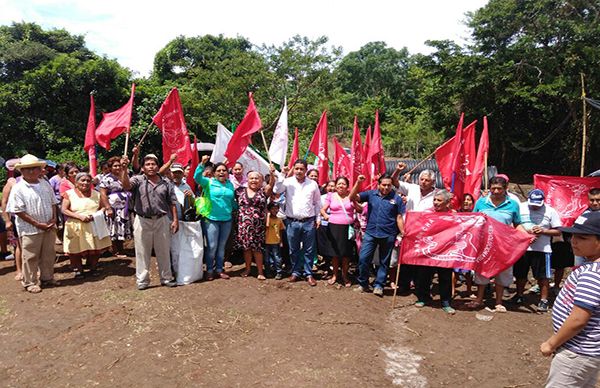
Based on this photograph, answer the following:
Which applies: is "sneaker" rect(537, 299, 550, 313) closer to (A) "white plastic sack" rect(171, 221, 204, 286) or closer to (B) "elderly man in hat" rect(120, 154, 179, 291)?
(A) "white plastic sack" rect(171, 221, 204, 286)

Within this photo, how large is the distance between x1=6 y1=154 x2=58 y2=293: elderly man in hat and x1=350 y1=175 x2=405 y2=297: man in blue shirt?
4101mm

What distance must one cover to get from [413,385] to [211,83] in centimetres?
1692

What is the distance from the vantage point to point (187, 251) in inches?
237

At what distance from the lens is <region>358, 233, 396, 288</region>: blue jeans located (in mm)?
5855

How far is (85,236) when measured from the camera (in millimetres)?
Answer: 6230

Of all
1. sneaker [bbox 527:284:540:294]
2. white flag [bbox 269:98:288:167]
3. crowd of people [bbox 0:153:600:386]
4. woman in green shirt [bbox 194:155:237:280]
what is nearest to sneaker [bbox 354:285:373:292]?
crowd of people [bbox 0:153:600:386]

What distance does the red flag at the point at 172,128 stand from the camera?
6.67 m

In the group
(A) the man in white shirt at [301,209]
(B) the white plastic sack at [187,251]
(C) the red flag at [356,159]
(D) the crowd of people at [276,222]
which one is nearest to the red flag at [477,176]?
(D) the crowd of people at [276,222]

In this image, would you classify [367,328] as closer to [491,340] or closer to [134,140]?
[491,340]

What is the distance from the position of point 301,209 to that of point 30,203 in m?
3.53

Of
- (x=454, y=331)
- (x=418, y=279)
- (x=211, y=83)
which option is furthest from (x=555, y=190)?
(x=211, y=83)

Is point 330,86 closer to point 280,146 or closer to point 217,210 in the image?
point 280,146

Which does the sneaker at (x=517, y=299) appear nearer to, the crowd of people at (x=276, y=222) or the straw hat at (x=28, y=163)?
the crowd of people at (x=276, y=222)

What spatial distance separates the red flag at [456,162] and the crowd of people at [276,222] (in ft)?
0.96
